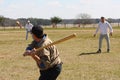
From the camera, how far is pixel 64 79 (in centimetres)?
1031

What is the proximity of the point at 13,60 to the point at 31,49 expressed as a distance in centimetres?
878

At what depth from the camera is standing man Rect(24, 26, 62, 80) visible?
624cm

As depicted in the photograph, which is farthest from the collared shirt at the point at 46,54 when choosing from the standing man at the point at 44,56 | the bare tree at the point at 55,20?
the bare tree at the point at 55,20

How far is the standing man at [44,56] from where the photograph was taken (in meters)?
6.24

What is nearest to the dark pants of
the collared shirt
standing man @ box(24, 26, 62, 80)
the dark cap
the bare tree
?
standing man @ box(24, 26, 62, 80)

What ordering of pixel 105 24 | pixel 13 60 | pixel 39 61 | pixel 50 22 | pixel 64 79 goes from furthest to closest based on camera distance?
pixel 50 22
pixel 105 24
pixel 13 60
pixel 64 79
pixel 39 61

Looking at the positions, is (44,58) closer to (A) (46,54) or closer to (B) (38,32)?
(A) (46,54)

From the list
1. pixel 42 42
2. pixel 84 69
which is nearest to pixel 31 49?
pixel 42 42

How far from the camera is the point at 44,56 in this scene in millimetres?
6281

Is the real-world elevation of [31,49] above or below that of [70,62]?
above

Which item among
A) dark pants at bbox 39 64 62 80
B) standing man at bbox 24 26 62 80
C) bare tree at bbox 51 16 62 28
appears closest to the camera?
standing man at bbox 24 26 62 80

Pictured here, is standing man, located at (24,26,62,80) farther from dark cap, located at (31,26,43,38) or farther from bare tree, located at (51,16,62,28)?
bare tree, located at (51,16,62,28)

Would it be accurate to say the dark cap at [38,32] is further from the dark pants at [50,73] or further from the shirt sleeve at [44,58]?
the dark pants at [50,73]

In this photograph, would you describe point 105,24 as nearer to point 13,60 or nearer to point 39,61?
point 13,60
